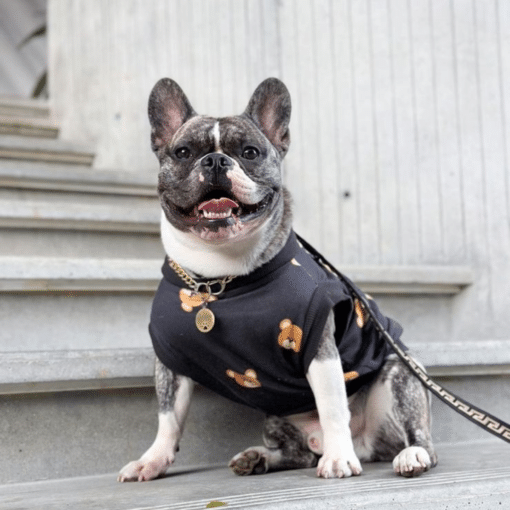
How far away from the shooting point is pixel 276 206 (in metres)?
1.46

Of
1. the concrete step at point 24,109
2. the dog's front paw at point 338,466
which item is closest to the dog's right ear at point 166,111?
the dog's front paw at point 338,466

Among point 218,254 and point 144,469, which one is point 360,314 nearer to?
point 218,254

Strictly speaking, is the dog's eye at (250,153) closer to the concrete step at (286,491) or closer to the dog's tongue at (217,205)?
the dog's tongue at (217,205)

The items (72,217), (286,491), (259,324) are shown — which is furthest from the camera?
(72,217)

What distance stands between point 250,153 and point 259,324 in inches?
12.5

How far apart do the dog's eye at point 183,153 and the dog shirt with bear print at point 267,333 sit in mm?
218

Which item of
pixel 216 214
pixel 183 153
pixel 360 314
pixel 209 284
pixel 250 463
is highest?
pixel 183 153

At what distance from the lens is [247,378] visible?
1450 millimetres

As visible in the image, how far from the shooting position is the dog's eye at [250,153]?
57.0 inches

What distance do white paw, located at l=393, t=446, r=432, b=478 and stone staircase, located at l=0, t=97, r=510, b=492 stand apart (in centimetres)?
39

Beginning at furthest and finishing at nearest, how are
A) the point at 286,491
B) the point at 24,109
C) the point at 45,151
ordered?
1. the point at 24,109
2. the point at 45,151
3. the point at 286,491

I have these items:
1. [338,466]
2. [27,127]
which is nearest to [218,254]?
[338,466]

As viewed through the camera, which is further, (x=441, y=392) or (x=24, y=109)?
(x=24, y=109)

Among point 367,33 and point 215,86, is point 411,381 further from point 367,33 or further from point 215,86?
point 215,86
